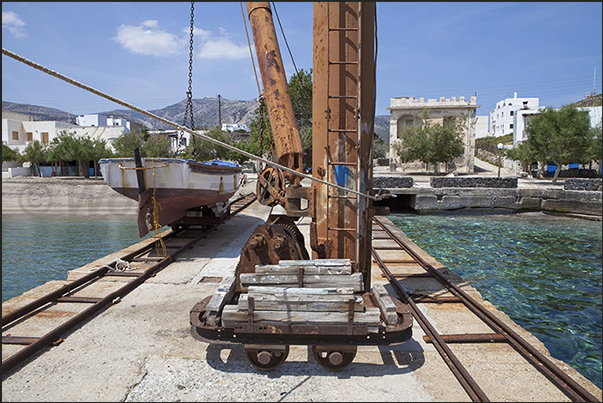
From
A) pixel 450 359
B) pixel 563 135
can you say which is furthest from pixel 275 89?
pixel 563 135

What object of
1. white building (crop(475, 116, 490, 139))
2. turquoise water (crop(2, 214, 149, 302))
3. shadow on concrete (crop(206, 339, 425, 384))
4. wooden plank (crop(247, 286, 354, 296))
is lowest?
turquoise water (crop(2, 214, 149, 302))

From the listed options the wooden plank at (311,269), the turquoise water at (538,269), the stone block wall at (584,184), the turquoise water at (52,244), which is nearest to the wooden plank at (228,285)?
the wooden plank at (311,269)

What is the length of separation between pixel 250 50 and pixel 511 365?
5.46 metres

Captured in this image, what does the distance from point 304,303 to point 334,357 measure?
2.23 ft

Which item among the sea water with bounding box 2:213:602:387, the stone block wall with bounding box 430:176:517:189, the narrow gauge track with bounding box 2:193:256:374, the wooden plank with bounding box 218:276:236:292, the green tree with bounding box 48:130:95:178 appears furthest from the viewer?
the green tree with bounding box 48:130:95:178

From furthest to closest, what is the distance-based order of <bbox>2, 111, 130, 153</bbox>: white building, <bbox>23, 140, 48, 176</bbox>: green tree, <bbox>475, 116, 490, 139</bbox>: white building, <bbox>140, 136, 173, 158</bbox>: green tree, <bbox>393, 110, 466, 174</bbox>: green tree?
<bbox>475, 116, 490, 139</bbox>: white building, <bbox>2, 111, 130, 153</bbox>: white building, <bbox>23, 140, 48, 176</bbox>: green tree, <bbox>140, 136, 173, 158</bbox>: green tree, <bbox>393, 110, 466, 174</bbox>: green tree

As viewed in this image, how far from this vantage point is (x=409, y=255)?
9398mm

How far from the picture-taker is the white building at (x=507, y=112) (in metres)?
80.1

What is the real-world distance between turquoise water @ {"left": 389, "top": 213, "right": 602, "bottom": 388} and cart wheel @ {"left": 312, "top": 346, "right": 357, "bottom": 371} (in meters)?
4.07

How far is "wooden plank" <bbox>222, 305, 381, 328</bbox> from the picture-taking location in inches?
Result: 141

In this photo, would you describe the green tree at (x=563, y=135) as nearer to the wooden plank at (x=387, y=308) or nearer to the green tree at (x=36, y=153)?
the wooden plank at (x=387, y=308)

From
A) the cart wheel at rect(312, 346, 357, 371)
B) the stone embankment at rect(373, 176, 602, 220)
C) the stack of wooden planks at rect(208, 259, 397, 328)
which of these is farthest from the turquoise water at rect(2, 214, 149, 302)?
the stone embankment at rect(373, 176, 602, 220)

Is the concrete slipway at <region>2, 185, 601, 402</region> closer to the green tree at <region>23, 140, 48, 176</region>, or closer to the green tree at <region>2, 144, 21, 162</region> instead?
the green tree at <region>23, 140, 48, 176</region>

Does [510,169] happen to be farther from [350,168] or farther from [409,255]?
[350,168]
